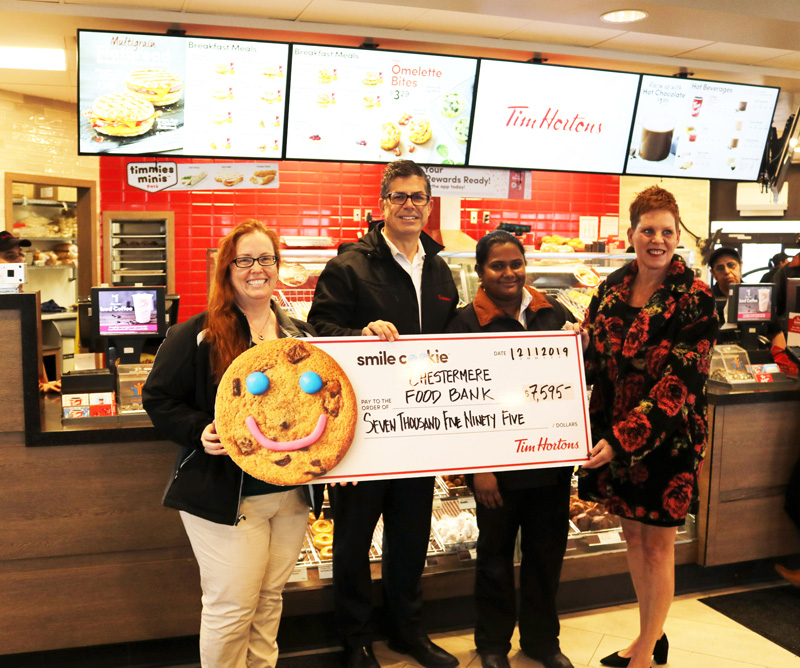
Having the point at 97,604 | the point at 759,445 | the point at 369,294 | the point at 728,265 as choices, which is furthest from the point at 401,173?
the point at 728,265

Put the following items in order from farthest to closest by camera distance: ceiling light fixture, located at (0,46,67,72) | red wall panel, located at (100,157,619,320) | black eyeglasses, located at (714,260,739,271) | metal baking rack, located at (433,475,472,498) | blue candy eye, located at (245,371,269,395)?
red wall panel, located at (100,157,619,320) < black eyeglasses, located at (714,260,739,271) < ceiling light fixture, located at (0,46,67,72) < metal baking rack, located at (433,475,472,498) < blue candy eye, located at (245,371,269,395)

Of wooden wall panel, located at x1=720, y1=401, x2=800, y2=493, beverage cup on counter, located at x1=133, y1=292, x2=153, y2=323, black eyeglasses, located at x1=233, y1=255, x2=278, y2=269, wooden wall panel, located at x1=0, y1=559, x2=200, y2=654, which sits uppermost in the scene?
black eyeglasses, located at x1=233, y1=255, x2=278, y2=269

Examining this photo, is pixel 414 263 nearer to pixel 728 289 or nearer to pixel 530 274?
pixel 530 274

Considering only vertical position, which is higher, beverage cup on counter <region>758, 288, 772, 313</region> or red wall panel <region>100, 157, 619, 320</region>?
red wall panel <region>100, 157, 619, 320</region>

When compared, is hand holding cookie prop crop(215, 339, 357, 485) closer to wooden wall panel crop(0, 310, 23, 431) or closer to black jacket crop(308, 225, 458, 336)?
black jacket crop(308, 225, 458, 336)

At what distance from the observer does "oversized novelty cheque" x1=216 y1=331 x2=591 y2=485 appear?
6.83ft

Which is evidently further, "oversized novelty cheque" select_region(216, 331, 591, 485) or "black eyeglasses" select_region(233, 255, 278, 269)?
"black eyeglasses" select_region(233, 255, 278, 269)

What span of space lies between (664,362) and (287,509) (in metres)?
1.39

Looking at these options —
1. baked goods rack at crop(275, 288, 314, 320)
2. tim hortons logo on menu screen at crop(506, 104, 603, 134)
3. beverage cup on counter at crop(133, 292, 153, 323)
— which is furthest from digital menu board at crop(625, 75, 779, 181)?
beverage cup on counter at crop(133, 292, 153, 323)

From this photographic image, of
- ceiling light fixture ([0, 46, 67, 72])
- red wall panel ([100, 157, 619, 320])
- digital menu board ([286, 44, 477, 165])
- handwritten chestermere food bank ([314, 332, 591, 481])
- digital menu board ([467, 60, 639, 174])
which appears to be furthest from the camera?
red wall panel ([100, 157, 619, 320])

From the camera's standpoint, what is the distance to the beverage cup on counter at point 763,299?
4.14 metres

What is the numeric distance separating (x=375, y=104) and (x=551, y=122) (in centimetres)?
123

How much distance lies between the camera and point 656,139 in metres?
5.18

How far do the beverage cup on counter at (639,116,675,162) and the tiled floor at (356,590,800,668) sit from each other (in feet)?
10.2
